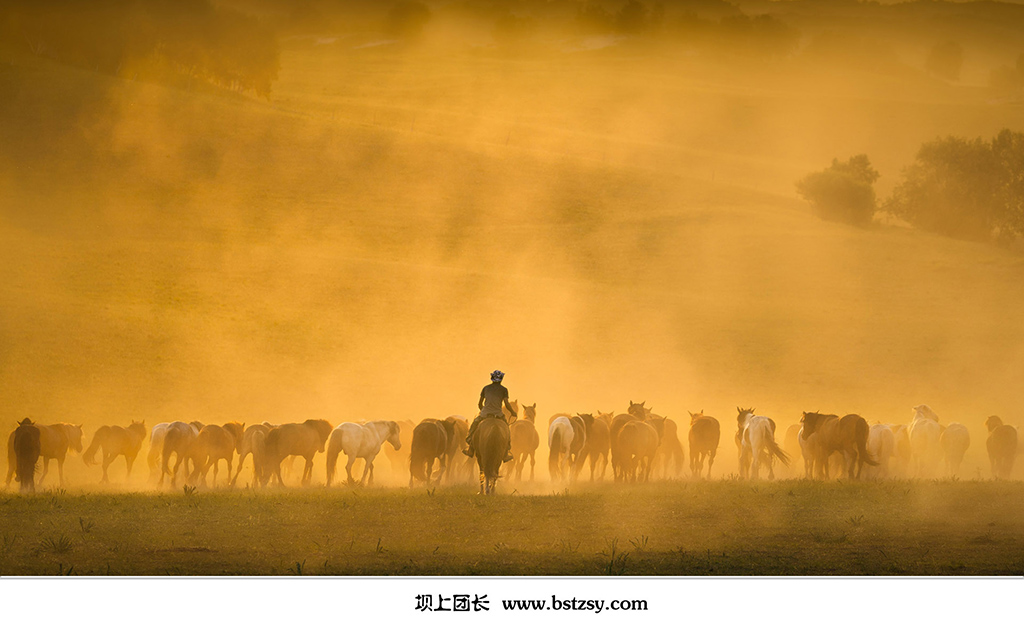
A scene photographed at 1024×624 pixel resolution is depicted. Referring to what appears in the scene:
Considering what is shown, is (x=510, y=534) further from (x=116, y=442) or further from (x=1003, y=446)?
(x=1003, y=446)

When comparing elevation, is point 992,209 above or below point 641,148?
below

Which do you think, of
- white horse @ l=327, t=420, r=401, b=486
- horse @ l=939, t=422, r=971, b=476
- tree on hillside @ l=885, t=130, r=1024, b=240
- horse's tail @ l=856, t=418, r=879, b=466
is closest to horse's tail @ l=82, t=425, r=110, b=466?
white horse @ l=327, t=420, r=401, b=486

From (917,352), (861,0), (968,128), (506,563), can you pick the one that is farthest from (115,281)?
(861,0)

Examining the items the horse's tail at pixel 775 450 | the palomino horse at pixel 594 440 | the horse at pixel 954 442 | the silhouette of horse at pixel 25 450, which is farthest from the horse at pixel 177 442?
the horse at pixel 954 442

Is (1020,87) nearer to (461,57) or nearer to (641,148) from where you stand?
(641,148)

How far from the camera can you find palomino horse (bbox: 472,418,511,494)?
61.5ft

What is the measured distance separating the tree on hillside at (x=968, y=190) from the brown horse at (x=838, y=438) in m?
51.1

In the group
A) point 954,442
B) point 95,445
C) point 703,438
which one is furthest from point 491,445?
point 954,442

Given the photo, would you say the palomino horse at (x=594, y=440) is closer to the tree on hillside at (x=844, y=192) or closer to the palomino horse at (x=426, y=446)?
the palomino horse at (x=426, y=446)

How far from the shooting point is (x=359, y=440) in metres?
23.0

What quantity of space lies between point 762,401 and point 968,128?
6260 cm

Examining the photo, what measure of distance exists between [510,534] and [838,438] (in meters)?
11.1

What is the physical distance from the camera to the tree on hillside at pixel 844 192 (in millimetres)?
71875

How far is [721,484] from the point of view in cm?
2077
